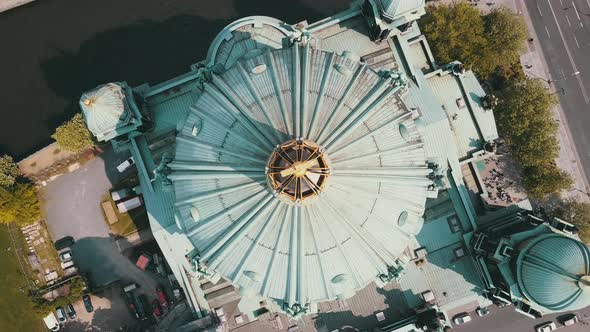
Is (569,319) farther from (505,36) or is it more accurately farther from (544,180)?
(505,36)

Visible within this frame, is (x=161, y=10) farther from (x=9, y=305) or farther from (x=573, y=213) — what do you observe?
(x=573, y=213)

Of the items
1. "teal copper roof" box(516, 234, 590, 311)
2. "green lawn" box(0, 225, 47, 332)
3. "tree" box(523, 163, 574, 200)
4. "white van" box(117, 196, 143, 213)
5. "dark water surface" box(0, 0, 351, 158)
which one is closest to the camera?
"teal copper roof" box(516, 234, 590, 311)

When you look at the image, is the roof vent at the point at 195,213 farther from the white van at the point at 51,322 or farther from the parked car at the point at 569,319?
the parked car at the point at 569,319

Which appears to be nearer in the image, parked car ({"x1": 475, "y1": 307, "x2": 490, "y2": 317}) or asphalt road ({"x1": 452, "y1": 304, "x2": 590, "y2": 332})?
parked car ({"x1": 475, "y1": 307, "x2": 490, "y2": 317})

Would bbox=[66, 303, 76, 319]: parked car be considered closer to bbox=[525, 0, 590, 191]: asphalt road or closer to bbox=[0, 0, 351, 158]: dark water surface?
bbox=[0, 0, 351, 158]: dark water surface

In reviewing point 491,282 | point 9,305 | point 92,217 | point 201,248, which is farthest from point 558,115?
point 9,305

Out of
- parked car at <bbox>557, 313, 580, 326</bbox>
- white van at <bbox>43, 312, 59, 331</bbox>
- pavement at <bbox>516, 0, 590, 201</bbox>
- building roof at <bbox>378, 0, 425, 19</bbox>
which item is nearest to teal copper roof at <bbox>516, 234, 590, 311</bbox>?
parked car at <bbox>557, 313, 580, 326</bbox>

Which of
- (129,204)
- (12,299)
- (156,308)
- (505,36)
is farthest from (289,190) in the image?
(12,299)
